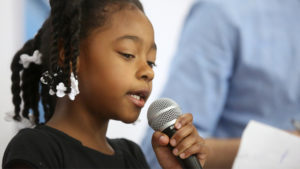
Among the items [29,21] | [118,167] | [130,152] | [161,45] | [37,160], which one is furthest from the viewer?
[161,45]

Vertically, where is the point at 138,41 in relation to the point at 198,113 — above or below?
above

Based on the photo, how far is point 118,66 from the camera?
663 millimetres

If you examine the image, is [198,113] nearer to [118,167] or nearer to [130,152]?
Answer: [130,152]

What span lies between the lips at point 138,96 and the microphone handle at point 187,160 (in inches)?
3.3

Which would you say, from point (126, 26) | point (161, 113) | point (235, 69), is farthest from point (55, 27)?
point (235, 69)

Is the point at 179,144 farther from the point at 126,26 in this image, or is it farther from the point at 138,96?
the point at 126,26

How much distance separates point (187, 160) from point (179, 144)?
0.09 ft

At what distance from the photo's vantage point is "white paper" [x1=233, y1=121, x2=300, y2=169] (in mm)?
773

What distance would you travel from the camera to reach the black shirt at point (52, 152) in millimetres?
621

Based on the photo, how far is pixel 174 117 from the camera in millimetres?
632

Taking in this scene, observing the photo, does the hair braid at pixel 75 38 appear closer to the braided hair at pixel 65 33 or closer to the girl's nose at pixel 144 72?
the braided hair at pixel 65 33

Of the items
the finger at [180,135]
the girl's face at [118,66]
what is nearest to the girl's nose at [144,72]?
the girl's face at [118,66]

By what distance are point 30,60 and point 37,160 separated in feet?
0.88

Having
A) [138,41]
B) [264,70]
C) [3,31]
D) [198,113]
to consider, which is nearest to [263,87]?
[264,70]
